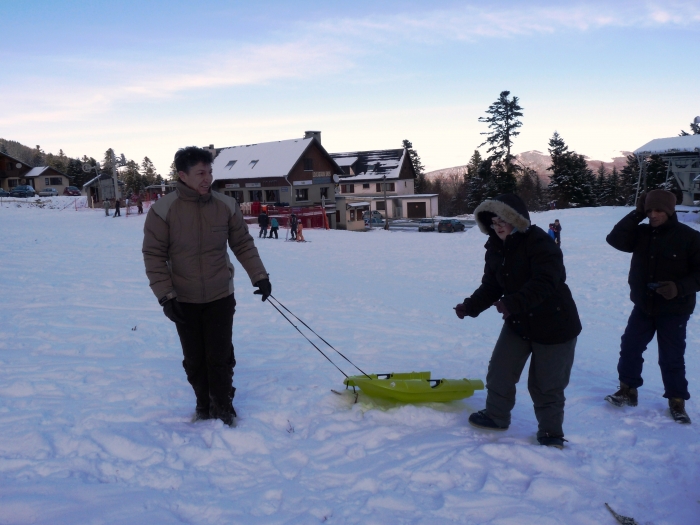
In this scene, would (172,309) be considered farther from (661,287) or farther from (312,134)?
(312,134)

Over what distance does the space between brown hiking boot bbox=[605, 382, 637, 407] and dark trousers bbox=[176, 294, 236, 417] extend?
3.26 meters

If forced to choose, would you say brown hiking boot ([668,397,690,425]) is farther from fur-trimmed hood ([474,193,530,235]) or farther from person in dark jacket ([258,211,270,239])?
person in dark jacket ([258,211,270,239])

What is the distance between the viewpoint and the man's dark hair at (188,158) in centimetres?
363

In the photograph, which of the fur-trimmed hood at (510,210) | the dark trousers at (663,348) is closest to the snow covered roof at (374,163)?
the dark trousers at (663,348)

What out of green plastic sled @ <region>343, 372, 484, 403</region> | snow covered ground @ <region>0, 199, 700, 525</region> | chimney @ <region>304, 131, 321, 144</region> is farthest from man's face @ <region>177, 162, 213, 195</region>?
chimney @ <region>304, 131, 321, 144</region>

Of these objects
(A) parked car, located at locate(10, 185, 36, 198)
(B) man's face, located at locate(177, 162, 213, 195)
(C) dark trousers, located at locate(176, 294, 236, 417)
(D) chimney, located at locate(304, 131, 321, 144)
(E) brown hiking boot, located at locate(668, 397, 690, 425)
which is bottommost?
(E) brown hiking boot, located at locate(668, 397, 690, 425)

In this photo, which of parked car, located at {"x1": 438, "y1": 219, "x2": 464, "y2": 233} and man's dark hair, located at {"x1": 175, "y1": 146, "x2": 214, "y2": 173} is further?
parked car, located at {"x1": 438, "y1": 219, "x2": 464, "y2": 233}

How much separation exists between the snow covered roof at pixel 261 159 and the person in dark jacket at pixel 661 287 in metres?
45.3

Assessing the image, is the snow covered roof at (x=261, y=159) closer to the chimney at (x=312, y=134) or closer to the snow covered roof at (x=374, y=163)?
the chimney at (x=312, y=134)

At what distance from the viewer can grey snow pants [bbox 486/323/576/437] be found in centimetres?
366

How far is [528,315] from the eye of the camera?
3635 mm

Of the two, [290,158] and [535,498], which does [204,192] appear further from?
[290,158]

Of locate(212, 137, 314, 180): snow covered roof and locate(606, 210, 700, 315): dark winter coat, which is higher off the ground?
locate(212, 137, 314, 180): snow covered roof

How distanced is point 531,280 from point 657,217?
61.9 inches
